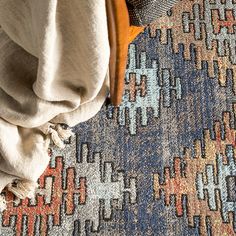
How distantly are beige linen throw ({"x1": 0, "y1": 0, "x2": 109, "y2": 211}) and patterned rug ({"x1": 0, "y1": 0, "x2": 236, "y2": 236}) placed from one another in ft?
0.19

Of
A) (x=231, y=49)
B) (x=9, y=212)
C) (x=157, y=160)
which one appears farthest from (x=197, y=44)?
(x=9, y=212)

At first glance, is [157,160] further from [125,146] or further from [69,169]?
[69,169]

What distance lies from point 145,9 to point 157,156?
39 centimetres

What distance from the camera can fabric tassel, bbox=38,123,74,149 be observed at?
103 cm

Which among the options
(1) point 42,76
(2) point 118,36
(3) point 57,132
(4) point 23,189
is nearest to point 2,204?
(4) point 23,189

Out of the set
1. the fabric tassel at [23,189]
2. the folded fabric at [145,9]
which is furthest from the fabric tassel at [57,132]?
the folded fabric at [145,9]

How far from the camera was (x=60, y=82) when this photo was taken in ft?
2.91

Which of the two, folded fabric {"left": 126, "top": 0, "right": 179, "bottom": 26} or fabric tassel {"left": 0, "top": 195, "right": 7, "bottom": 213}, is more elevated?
folded fabric {"left": 126, "top": 0, "right": 179, "bottom": 26}

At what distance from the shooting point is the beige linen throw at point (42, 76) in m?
0.71

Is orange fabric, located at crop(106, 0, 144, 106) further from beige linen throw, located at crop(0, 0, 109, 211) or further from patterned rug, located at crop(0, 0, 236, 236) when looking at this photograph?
patterned rug, located at crop(0, 0, 236, 236)

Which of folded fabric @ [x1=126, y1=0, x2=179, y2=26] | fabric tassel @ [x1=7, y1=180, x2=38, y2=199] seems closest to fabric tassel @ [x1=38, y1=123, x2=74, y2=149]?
fabric tassel @ [x1=7, y1=180, x2=38, y2=199]

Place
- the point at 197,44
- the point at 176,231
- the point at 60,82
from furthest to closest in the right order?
the point at 197,44, the point at 176,231, the point at 60,82

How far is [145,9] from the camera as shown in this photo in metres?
0.81

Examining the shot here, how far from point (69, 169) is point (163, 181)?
227 mm
